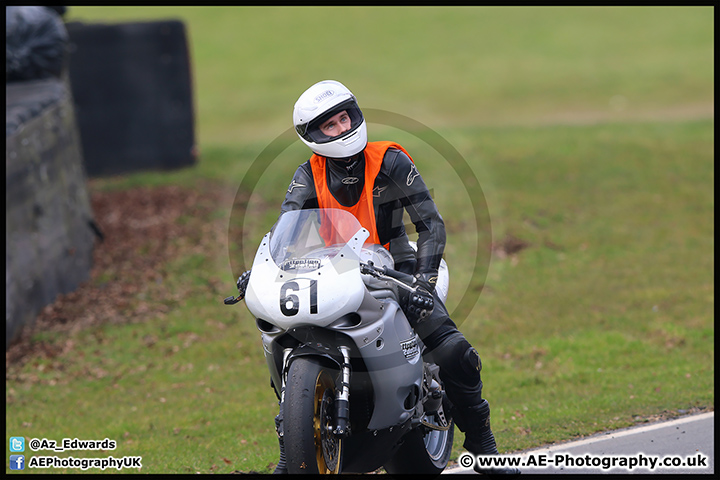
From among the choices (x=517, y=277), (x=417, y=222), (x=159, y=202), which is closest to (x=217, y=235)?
(x=159, y=202)

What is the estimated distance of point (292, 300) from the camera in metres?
4.99

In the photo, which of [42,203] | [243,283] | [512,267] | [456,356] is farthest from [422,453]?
[512,267]

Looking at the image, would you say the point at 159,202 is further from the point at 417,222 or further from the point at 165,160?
the point at 417,222

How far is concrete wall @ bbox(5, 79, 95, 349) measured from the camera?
11000mm

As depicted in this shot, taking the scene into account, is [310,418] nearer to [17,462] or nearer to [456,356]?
[456,356]

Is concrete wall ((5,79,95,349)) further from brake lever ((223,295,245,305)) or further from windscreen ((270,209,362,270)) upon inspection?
windscreen ((270,209,362,270))

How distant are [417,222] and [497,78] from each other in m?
28.1

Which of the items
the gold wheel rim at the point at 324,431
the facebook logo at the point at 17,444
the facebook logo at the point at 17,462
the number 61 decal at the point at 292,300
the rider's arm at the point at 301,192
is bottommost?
the facebook logo at the point at 17,444

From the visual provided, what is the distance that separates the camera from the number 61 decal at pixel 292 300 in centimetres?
498

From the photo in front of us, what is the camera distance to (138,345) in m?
11.3

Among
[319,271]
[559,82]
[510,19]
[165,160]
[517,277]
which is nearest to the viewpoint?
[319,271]

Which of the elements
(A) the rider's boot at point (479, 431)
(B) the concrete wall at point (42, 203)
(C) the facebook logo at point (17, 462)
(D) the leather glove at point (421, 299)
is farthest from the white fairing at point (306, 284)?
(B) the concrete wall at point (42, 203)

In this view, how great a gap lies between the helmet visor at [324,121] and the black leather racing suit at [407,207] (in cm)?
21

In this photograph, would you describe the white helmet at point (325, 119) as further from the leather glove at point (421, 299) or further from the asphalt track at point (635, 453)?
the asphalt track at point (635, 453)
